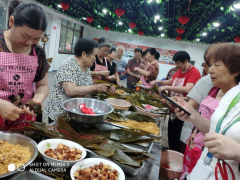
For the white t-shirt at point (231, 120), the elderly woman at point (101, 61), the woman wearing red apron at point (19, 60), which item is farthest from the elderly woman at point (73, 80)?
the white t-shirt at point (231, 120)

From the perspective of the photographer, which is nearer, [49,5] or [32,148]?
[32,148]

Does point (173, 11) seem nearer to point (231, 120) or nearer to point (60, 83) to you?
point (60, 83)

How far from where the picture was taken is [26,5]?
1.13 m

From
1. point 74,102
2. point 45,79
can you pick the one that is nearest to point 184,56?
point 74,102

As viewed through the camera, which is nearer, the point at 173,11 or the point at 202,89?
the point at 202,89

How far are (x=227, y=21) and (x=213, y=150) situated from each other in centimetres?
741

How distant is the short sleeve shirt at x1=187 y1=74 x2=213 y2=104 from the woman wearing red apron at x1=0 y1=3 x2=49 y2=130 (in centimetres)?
160

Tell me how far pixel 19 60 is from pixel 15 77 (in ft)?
0.44

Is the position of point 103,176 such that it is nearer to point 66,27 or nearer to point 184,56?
point 184,56

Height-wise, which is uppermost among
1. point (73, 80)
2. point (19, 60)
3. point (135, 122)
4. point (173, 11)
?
point (173, 11)

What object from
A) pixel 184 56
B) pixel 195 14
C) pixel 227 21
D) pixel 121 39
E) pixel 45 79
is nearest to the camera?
pixel 45 79

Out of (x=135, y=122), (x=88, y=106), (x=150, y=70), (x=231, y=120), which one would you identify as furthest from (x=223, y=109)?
(x=150, y=70)

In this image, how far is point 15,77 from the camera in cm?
126

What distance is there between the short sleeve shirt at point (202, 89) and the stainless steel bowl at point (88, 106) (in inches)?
38.0
